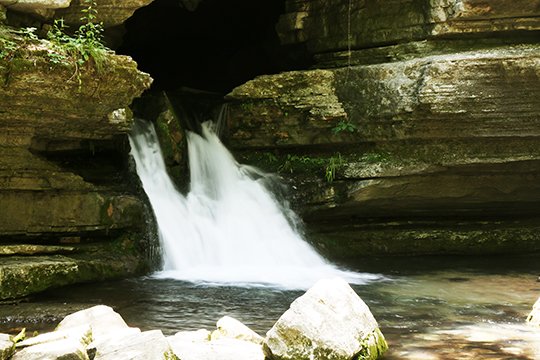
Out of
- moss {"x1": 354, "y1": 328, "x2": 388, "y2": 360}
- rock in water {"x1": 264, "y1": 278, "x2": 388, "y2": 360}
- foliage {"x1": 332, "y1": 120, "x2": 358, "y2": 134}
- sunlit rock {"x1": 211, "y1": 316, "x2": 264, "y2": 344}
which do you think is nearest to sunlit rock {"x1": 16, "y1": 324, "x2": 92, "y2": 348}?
sunlit rock {"x1": 211, "y1": 316, "x2": 264, "y2": 344}

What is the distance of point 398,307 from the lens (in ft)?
23.3

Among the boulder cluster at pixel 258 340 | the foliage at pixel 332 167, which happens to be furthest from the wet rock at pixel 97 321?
the foliage at pixel 332 167

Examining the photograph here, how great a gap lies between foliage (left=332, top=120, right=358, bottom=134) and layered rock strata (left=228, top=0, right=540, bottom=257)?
24 mm

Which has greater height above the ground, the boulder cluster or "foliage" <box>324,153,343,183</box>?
"foliage" <box>324,153,343,183</box>

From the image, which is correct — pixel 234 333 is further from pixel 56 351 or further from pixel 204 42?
pixel 204 42

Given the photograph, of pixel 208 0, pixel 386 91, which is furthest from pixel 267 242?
pixel 208 0

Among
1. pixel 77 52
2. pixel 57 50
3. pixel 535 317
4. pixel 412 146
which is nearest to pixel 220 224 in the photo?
pixel 412 146

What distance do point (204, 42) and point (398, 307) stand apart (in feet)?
37.4

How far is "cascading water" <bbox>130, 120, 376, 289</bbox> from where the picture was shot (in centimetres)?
939

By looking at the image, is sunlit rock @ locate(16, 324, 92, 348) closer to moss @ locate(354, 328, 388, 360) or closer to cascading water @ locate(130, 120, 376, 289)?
moss @ locate(354, 328, 388, 360)

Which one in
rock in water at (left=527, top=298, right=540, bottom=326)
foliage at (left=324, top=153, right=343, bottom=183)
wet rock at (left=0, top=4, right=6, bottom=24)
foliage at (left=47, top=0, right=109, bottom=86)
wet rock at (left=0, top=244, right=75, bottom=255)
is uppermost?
wet rock at (left=0, top=4, right=6, bottom=24)

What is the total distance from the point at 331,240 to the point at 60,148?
5078 mm

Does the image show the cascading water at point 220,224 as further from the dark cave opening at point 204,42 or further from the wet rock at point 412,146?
the dark cave opening at point 204,42

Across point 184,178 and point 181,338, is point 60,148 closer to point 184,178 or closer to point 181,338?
point 184,178
